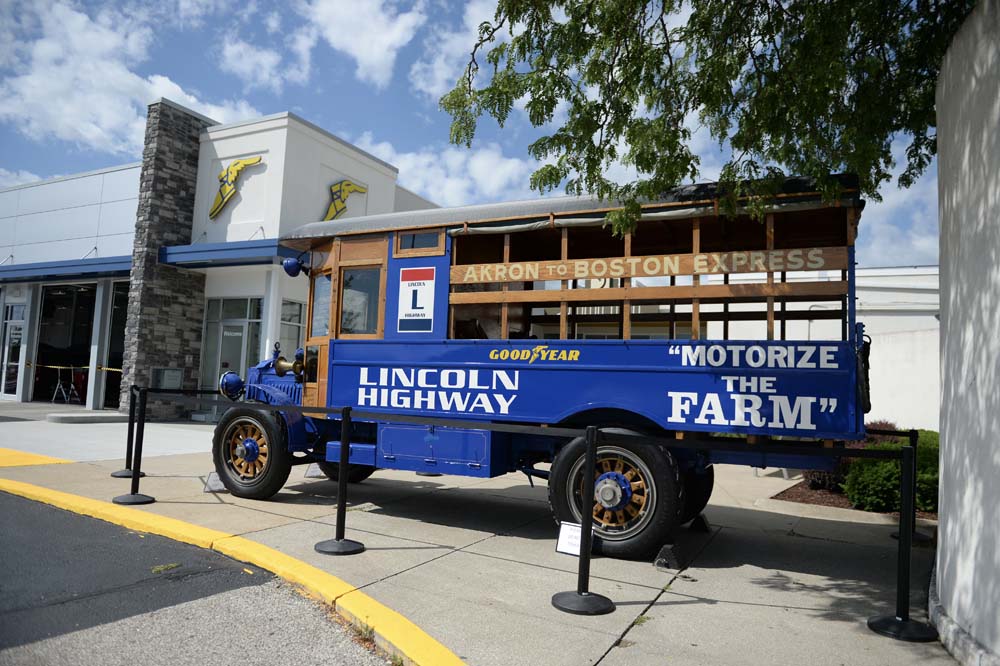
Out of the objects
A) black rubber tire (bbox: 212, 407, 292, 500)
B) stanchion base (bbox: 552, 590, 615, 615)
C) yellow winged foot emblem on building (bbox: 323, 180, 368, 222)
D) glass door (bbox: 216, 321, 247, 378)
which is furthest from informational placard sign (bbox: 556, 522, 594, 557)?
yellow winged foot emblem on building (bbox: 323, 180, 368, 222)

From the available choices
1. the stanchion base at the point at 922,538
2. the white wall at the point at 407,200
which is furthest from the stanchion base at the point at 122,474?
the white wall at the point at 407,200

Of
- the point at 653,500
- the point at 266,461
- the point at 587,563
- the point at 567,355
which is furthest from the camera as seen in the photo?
the point at 266,461

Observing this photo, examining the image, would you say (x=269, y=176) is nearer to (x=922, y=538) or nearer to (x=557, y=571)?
(x=557, y=571)

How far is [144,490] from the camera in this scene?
7598 mm

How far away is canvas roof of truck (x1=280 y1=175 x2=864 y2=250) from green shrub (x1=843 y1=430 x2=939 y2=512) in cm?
419

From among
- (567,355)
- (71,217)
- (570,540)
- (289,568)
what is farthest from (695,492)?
(71,217)

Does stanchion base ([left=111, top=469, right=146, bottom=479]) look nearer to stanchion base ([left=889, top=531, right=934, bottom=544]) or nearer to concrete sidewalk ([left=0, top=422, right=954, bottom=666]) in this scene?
Result: concrete sidewalk ([left=0, top=422, right=954, bottom=666])

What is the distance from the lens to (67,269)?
61.6 feet

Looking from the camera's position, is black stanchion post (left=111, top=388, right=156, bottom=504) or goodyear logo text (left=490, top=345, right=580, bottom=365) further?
black stanchion post (left=111, top=388, right=156, bottom=504)

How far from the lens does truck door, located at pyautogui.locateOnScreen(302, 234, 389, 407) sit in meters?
7.15

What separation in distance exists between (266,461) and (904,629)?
579 cm

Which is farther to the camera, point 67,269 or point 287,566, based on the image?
point 67,269

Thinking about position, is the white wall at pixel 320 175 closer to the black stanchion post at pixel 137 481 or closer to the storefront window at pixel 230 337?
the storefront window at pixel 230 337

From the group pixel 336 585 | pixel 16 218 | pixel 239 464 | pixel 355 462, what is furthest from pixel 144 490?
pixel 16 218
